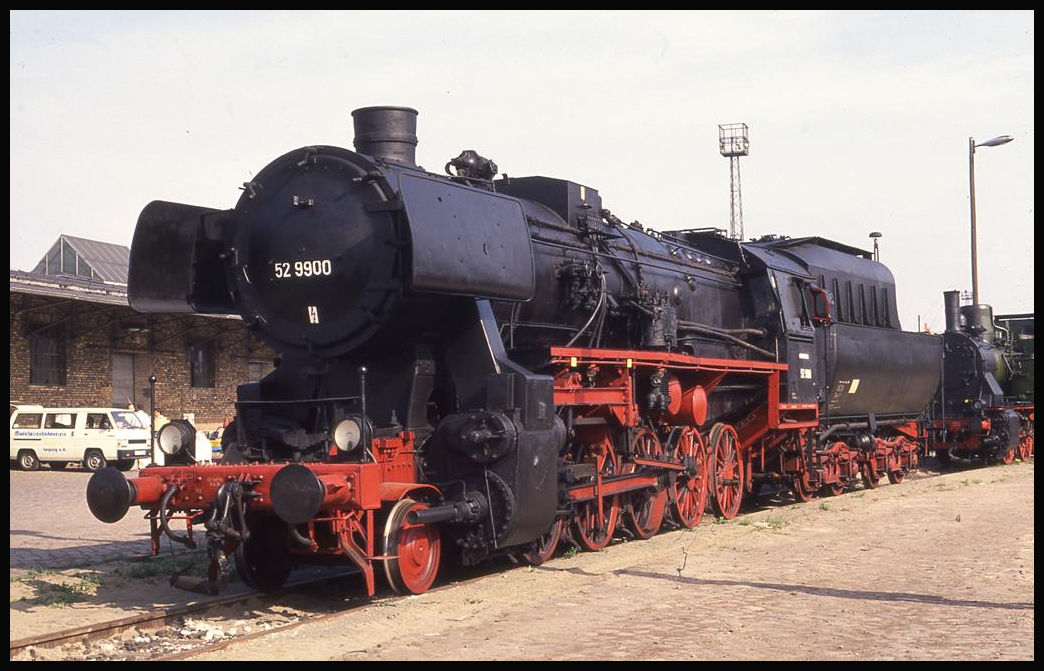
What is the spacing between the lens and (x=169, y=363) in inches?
1172

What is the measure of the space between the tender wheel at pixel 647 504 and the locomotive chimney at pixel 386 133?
4.14m

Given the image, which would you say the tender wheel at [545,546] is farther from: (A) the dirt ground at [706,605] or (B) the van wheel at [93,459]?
(B) the van wheel at [93,459]

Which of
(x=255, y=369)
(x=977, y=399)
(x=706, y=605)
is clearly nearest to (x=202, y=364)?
(x=255, y=369)

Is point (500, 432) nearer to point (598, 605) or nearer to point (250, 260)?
point (598, 605)

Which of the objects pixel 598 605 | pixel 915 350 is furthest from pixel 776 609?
pixel 915 350

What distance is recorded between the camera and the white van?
26047mm

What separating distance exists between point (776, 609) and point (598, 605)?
49.8 inches

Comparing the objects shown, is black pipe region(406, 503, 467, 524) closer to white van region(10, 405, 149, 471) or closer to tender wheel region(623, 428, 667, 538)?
tender wheel region(623, 428, 667, 538)

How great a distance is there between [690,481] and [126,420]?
17.0 metres

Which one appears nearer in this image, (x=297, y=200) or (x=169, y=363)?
(x=297, y=200)

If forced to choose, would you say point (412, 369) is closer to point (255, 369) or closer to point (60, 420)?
point (60, 420)

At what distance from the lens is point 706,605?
838cm

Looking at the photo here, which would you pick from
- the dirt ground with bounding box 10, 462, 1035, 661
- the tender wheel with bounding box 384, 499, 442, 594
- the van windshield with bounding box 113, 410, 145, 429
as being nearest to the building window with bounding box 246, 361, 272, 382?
the van windshield with bounding box 113, 410, 145, 429

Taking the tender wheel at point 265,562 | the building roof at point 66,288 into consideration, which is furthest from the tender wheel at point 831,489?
the building roof at point 66,288
